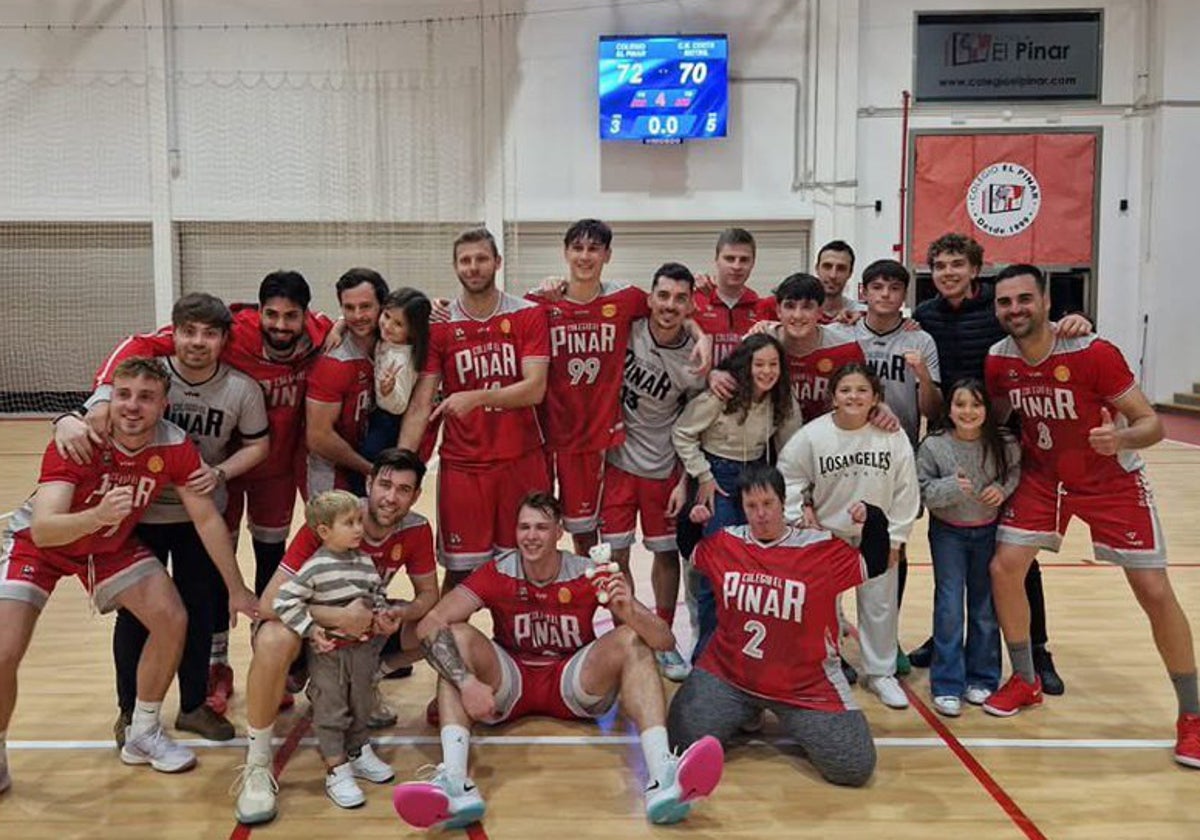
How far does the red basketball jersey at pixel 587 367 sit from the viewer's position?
4832 mm

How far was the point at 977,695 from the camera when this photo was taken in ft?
15.1

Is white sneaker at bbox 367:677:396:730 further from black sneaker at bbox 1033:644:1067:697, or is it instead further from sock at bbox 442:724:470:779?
black sneaker at bbox 1033:644:1067:697

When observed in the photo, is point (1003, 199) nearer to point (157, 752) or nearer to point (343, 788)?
point (343, 788)

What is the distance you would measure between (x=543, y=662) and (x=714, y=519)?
3.37 ft

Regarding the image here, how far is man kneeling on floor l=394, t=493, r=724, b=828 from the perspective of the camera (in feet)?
11.2

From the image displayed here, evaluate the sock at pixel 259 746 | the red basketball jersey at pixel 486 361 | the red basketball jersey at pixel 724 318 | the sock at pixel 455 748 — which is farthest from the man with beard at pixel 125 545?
the red basketball jersey at pixel 724 318

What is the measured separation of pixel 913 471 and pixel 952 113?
12.4m

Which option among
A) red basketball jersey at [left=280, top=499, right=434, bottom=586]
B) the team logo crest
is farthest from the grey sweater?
the team logo crest

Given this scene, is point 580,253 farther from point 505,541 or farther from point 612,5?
point 612,5

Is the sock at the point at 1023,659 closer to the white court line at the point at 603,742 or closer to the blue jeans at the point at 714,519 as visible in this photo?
the white court line at the point at 603,742

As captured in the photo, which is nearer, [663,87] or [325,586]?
[325,586]

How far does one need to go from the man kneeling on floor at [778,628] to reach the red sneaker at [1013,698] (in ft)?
2.84

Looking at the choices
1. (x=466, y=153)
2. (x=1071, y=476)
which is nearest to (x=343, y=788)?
(x=1071, y=476)

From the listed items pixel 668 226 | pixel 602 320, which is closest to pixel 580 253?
pixel 602 320
